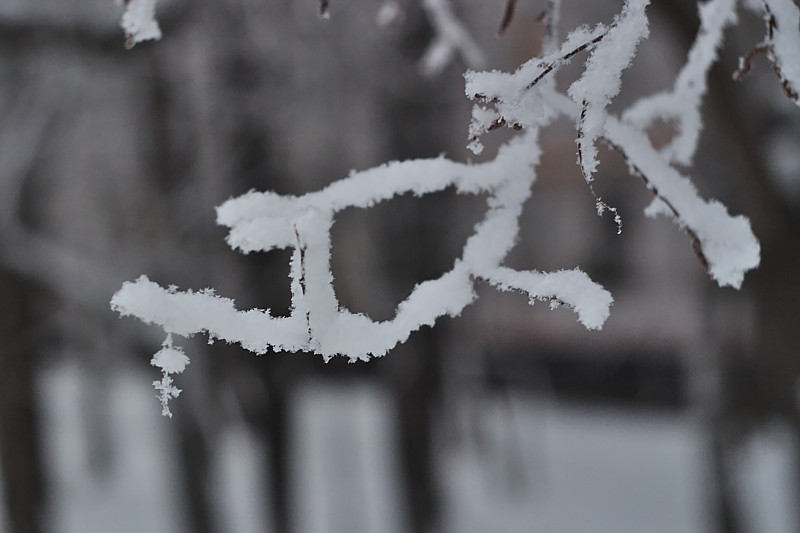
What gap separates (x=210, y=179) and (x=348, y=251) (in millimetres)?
7032

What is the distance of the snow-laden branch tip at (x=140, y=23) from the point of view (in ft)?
3.29

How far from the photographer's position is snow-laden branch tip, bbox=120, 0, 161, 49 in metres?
1.00

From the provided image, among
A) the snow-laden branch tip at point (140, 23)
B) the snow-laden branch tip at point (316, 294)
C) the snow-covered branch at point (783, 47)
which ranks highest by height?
the snow-laden branch tip at point (140, 23)

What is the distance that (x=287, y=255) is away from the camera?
6.61 metres

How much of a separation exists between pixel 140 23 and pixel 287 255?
5.64m

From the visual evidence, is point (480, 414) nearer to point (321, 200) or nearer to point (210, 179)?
point (210, 179)

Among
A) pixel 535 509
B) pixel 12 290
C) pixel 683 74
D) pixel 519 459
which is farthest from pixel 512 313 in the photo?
pixel 683 74

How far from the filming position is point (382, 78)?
5.52 m

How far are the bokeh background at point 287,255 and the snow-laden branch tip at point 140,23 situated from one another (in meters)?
1.09

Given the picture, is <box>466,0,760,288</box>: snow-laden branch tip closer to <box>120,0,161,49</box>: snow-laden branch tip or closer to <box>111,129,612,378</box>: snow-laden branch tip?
<box>111,129,612,378</box>: snow-laden branch tip

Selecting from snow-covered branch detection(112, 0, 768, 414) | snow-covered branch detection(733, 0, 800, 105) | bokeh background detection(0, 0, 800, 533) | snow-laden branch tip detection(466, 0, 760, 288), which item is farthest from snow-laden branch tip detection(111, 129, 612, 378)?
bokeh background detection(0, 0, 800, 533)

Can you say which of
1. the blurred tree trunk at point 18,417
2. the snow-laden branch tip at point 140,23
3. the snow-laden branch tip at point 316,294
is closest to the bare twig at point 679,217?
the snow-laden branch tip at point 316,294

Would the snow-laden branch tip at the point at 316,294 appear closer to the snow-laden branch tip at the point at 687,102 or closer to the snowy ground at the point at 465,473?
the snow-laden branch tip at the point at 687,102

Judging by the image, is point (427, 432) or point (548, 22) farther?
point (427, 432)
